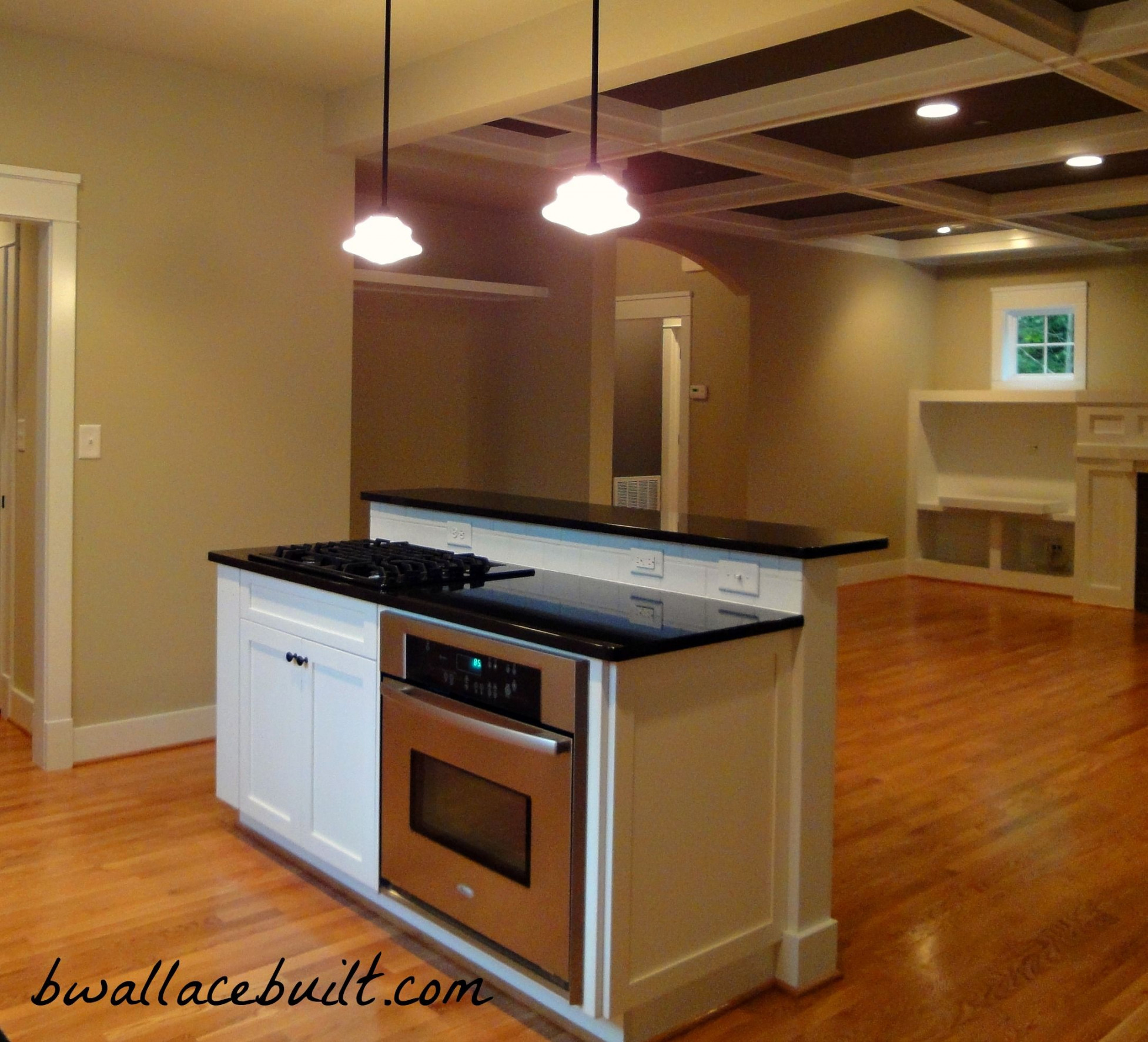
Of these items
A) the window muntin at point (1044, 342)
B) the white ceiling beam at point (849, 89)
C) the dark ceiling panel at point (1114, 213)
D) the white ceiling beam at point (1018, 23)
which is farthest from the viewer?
the window muntin at point (1044, 342)

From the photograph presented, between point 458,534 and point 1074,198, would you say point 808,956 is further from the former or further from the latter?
point 1074,198

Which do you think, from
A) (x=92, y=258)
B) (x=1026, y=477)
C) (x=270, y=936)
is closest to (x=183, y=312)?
(x=92, y=258)

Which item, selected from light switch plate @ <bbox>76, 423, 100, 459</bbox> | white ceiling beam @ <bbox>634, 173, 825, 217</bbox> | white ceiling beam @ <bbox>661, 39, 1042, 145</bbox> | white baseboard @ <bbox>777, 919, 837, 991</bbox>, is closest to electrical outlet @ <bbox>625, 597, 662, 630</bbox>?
white baseboard @ <bbox>777, 919, 837, 991</bbox>

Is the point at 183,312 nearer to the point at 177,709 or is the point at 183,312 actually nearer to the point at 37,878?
the point at 177,709

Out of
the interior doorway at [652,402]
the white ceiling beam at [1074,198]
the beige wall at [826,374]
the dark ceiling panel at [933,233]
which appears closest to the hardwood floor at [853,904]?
the white ceiling beam at [1074,198]

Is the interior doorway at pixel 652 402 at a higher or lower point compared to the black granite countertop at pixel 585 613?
higher

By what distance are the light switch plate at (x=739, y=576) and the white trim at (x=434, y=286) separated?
3.19 metres

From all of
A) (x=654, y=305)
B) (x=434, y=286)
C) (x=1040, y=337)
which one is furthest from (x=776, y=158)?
(x=1040, y=337)

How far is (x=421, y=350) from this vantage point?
644 centimetres

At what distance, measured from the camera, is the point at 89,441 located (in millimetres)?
4039

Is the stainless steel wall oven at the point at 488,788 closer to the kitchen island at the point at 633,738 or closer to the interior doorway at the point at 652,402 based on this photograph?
the kitchen island at the point at 633,738

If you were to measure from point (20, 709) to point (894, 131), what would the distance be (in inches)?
165

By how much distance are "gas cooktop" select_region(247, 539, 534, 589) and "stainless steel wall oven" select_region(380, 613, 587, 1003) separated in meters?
0.16

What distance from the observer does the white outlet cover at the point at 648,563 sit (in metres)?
2.82
